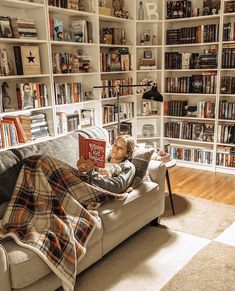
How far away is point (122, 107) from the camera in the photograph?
439 cm

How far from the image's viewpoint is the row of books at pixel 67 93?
345cm

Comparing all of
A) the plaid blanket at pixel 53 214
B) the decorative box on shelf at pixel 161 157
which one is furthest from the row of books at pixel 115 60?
the plaid blanket at pixel 53 214

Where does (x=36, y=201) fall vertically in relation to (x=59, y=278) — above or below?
above

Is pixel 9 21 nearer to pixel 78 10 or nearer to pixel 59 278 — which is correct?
pixel 78 10

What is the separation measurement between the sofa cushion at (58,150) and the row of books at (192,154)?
7.40 ft

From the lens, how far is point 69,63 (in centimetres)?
356

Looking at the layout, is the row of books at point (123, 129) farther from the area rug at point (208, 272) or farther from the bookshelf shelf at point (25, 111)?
the area rug at point (208, 272)

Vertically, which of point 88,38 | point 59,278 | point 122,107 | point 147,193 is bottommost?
point 59,278

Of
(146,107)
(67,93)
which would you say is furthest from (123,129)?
(67,93)

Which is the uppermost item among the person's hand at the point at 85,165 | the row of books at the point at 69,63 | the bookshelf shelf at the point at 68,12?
the bookshelf shelf at the point at 68,12

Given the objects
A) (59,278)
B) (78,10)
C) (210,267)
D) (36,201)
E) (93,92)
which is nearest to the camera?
(59,278)

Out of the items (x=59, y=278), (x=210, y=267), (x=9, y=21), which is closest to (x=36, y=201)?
(x=59, y=278)

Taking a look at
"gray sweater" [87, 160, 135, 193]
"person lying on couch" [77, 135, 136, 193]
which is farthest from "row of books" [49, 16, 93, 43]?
"gray sweater" [87, 160, 135, 193]

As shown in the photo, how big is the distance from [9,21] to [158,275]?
7.97 feet
